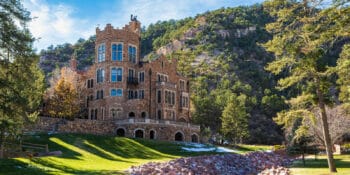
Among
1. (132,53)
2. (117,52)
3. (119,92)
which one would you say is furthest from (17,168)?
(132,53)

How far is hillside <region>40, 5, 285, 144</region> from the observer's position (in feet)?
317

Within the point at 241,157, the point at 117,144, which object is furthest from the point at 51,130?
the point at 241,157

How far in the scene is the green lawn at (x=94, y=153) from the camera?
88.8 feet

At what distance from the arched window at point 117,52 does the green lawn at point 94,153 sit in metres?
14.8

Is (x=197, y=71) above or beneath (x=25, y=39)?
above

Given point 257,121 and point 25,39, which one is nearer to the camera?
point 25,39

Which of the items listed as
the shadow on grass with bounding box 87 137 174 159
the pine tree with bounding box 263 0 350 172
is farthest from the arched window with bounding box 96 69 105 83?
the pine tree with bounding box 263 0 350 172

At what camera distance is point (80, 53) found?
177m

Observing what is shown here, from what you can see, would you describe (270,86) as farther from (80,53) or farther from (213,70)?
(80,53)

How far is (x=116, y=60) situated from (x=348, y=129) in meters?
31.7

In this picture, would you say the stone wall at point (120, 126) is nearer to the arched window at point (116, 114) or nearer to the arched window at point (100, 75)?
the arched window at point (116, 114)

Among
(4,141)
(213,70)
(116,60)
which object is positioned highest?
(213,70)

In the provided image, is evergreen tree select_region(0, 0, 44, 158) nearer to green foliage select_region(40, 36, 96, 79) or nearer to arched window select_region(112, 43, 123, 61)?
arched window select_region(112, 43, 123, 61)

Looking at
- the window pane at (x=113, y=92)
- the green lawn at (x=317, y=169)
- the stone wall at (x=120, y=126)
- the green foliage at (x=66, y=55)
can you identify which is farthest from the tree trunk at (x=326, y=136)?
the green foliage at (x=66, y=55)
